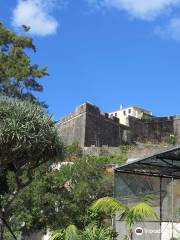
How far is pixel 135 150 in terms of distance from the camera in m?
40.3

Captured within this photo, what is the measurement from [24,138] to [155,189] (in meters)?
4.28

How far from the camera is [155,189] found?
17.3 meters

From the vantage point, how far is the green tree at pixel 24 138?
1635 cm

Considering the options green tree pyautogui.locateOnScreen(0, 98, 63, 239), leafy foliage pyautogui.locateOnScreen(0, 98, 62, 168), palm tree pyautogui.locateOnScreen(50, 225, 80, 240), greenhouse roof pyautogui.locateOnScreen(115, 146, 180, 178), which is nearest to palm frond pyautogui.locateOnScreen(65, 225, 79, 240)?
palm tree pyautogui.locateOnScreen(50, 225, 80, 240)

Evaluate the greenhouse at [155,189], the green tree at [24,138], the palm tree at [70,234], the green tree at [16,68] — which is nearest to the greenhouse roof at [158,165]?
the greenhouse at [155,189]

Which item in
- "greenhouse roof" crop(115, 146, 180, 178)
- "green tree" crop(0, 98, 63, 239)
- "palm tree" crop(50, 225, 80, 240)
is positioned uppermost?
"green tree" crop(0, 98, 63, 239)

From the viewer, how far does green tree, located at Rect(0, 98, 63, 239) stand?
16.4 m

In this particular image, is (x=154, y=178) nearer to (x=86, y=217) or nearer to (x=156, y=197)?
(x=156, y=197)

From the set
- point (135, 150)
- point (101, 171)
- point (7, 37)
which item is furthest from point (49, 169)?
point (7, 37)

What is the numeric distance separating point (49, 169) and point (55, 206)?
2.56 m

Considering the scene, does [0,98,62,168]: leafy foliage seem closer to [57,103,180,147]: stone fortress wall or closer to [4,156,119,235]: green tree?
[4,156,119,235]: green tree

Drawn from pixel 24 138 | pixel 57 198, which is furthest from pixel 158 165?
pixel 57 198

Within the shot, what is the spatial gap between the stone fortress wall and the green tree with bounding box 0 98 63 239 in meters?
27.7

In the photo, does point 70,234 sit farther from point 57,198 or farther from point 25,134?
point 57,198
